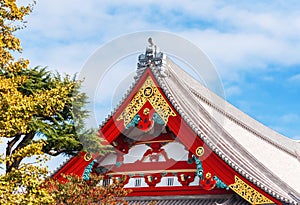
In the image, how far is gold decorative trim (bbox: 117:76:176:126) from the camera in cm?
1321

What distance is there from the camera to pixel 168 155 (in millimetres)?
13500

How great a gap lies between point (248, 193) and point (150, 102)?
3.48 meters

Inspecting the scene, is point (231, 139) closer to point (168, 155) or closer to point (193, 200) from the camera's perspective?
point (168, 155)

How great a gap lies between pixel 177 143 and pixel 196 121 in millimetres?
884

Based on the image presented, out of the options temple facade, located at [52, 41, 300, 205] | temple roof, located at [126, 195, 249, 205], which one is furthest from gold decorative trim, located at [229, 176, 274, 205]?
temple roof, located at [126, 195, 249, 205]

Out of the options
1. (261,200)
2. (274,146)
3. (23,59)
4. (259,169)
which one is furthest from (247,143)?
(23,59)

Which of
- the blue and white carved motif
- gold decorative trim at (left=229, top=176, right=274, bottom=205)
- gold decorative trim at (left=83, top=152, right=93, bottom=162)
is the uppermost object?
the blue and white carved motif

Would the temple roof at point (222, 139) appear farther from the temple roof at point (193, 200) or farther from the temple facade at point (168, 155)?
the temple roof at point (193, 200)

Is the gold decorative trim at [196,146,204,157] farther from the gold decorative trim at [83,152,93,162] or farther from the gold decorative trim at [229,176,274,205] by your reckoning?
the gold decorative trim at [83,152,93,162]

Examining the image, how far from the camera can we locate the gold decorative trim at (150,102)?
43.3 feet

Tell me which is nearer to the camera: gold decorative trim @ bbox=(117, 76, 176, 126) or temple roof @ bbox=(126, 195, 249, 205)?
temple roof @ bbox=(126, 195, 249, 205)

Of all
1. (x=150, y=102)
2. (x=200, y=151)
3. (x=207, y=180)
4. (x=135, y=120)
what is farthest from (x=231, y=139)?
(x=135, y=120)

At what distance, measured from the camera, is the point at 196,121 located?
13.0 meters

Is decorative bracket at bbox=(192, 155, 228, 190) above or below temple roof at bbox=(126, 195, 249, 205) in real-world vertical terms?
above
